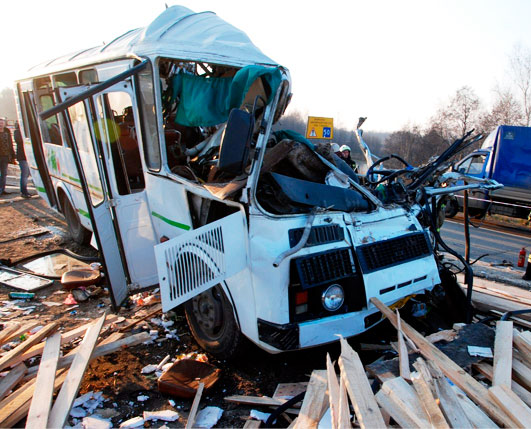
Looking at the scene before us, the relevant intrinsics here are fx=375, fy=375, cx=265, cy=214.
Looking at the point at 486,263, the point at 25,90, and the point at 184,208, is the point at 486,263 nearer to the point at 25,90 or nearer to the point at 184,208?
the point at 184,208

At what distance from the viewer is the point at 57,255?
684cm

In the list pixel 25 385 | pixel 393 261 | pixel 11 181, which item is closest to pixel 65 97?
pixel 25 385

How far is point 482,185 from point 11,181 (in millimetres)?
16415

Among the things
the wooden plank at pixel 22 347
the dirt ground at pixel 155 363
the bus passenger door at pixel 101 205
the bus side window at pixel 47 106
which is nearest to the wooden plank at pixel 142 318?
the dirt ground at pixel 155 363

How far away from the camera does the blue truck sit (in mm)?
12977

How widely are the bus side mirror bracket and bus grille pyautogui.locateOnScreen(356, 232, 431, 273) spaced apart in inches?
51.0

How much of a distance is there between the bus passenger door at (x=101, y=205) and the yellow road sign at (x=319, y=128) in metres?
8.01

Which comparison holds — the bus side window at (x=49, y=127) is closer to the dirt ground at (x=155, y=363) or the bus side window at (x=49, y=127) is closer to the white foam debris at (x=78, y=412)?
the dirt ground at (x=155, y=363)

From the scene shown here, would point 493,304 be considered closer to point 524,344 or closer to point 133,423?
point 524,344

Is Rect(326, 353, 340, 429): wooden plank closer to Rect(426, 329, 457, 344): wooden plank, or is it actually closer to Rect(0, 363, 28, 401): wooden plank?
Rect(426, 329, 457, 344): wooden plank

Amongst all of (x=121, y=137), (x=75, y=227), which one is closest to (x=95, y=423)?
(x=121, y=137)

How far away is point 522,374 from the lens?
280cm

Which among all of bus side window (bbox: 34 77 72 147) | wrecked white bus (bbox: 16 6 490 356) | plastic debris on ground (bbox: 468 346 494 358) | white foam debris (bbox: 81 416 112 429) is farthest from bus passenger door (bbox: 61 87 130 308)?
plastic debris on ground (bbox: 468 346 494 358)

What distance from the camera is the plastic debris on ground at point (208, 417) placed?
112 inches
